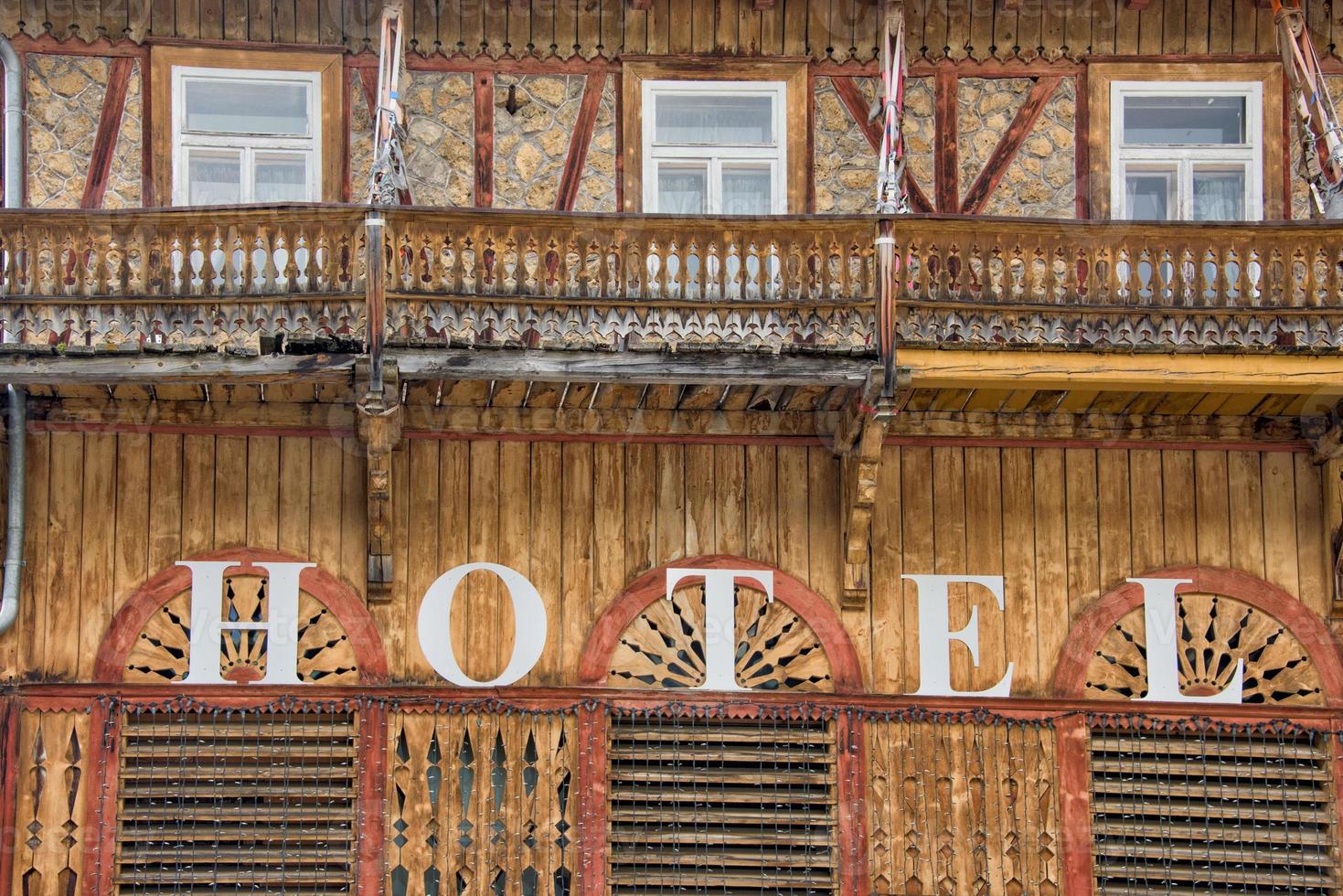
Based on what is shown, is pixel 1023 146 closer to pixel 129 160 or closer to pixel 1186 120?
pixel 1186 120

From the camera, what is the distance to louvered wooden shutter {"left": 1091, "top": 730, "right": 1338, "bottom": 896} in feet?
54.7

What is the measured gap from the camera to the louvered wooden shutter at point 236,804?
16422 millimetres

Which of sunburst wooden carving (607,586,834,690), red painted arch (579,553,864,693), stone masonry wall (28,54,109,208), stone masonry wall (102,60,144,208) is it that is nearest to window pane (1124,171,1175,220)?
red painted arch (579,553,864,693)

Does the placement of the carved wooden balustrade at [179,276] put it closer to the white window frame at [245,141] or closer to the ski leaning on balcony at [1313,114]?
the white window frame at [245,141]

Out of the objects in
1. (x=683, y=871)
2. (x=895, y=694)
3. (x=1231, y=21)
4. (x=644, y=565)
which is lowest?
(x=683, y=871)

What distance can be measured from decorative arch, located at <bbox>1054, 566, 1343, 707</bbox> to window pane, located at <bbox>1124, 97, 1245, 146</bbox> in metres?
3.74

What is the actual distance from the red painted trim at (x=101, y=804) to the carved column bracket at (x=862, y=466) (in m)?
5.80

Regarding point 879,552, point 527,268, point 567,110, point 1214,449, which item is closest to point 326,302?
point 527,268

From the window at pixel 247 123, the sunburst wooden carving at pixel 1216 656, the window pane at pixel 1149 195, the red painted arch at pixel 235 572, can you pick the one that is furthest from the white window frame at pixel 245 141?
the sunburst wooden carving at pixel 1216 656

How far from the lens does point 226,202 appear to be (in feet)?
58.3

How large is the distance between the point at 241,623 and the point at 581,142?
15.9ft

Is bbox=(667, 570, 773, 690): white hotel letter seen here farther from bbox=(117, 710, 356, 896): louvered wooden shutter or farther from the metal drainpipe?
the metal drainpipe

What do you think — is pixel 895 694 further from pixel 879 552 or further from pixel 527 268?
pixel 527 268

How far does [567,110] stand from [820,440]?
353 centimetres
